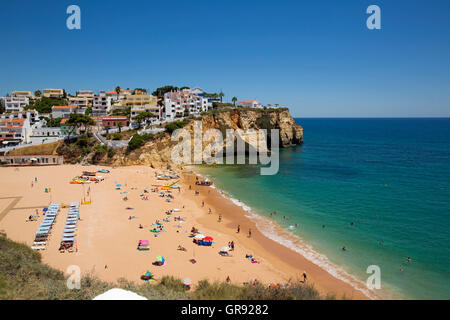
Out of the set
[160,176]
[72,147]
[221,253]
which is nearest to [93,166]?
[72,147]

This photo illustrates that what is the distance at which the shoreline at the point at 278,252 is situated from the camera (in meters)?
15.9

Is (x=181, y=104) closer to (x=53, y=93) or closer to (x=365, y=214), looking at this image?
(x=365, y=214)

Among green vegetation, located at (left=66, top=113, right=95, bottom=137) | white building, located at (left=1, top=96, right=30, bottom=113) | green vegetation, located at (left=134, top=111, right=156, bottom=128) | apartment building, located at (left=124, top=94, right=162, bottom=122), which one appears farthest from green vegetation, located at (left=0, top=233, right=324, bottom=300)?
white building, located at (left=1, top=96, right=30, bottom=113)

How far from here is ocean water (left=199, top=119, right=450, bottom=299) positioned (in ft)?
57.8

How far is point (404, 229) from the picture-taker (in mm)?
22891

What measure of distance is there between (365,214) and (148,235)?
21343mm

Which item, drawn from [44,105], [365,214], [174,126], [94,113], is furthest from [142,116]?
[365,214]

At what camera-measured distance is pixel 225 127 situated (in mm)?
57344

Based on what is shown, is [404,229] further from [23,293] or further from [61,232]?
[61,232]

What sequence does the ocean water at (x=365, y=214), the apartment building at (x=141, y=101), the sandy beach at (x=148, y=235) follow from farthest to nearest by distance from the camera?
the apartment building at (x=141, y=101)
the ocean water at (x=365, y=214)
the sandy beach at (x=148, y=235)

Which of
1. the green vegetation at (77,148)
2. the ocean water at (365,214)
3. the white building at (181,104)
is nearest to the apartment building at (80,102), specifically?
the white building at (181,104)

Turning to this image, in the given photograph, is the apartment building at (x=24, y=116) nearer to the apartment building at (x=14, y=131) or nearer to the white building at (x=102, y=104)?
the apartment building at (x=14, y=131)

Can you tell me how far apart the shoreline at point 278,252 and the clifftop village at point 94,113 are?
29.1 meters
